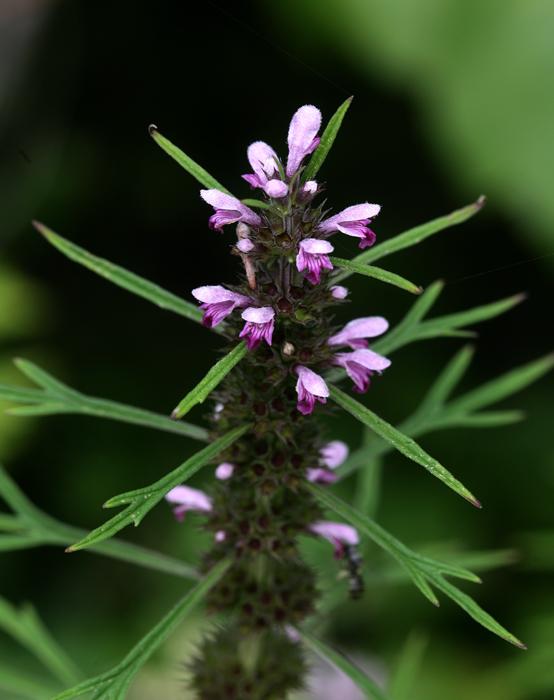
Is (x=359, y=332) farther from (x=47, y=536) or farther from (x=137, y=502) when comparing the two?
Answer: (x=47, y=536)

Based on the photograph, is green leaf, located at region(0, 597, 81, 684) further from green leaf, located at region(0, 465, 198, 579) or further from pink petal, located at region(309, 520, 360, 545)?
pink petal, located at region(309, 520, 360, 545)

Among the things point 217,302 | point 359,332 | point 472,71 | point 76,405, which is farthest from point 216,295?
point 472,71

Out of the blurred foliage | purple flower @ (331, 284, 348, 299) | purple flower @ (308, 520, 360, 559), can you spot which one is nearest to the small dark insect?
purple flower @ (308, 520, 360, 559)

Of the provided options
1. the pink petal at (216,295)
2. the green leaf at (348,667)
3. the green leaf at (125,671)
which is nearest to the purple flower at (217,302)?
the pink petal at (216,295)

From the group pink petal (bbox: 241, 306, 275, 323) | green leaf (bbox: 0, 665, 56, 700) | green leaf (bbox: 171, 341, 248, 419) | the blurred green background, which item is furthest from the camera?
the blurred green background

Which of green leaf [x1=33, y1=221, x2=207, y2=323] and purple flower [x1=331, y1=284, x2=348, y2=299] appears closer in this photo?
purple flower [x1=331, y1=284, x2=348, y2=299]
